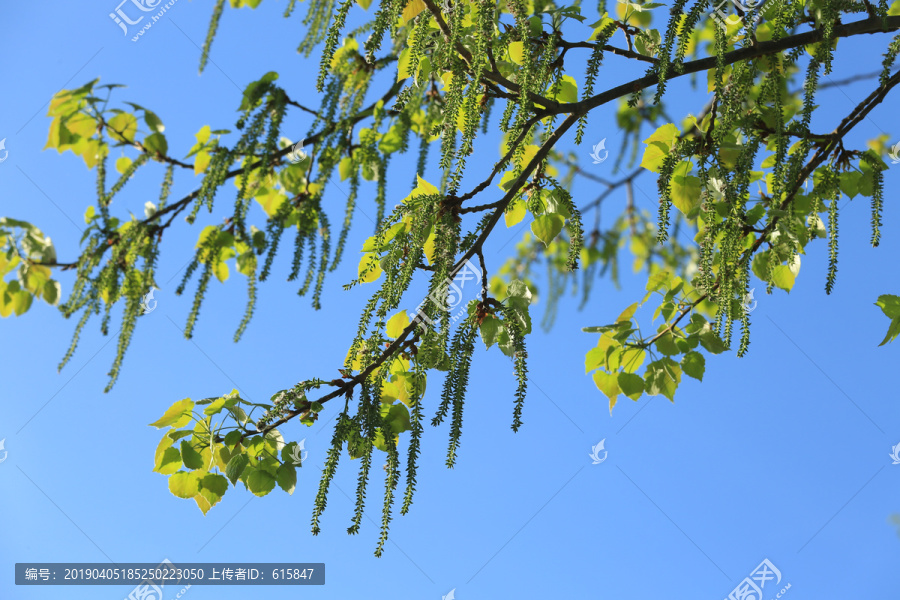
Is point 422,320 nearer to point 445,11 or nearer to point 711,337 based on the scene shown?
point 445,11

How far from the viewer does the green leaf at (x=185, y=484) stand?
1.74m

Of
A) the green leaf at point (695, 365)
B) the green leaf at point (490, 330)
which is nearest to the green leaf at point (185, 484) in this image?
the green leaf at point (490, 330)

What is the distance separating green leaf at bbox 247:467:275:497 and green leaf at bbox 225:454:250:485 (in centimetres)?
3

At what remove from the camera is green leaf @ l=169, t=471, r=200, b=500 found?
1740mm

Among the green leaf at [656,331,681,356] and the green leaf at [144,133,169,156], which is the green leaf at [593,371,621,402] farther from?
the green leaf at [144,133,169,156]

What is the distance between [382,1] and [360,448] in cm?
95

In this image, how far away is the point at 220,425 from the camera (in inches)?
67.1

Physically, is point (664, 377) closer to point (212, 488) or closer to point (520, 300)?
point (520, 300)

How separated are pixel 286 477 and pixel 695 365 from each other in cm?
129

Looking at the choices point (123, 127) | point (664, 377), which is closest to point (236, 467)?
point (664, 377)

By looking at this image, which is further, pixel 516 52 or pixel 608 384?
pixel 608 384

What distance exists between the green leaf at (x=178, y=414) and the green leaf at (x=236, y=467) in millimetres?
226

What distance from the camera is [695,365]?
2018mm

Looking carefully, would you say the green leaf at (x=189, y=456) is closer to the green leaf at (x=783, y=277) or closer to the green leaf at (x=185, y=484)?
the green leaf at (x=185, y=484)
